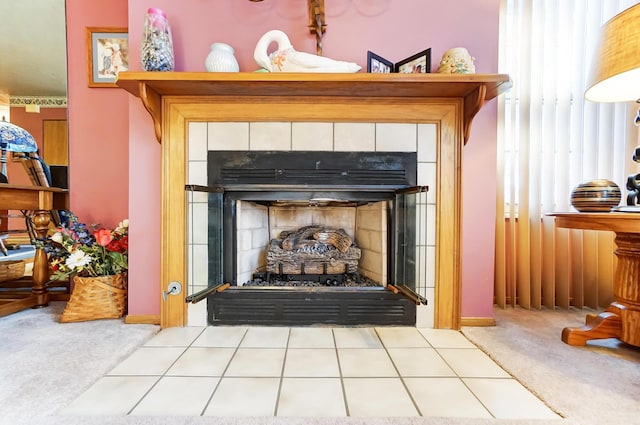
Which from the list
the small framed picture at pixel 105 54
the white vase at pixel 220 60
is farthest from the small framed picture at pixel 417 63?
the small framed picture at pixel 105 54

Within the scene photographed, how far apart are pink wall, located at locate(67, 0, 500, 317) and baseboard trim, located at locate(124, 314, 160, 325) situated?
0.07ft

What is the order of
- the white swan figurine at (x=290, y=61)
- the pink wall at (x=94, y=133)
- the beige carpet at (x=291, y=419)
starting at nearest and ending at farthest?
the beige carpet at (x=291, y=419) < the white swan figurine at (x=290, y=61) < the pink wall at (x=94, y=133)

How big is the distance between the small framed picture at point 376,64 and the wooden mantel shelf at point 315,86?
116mm

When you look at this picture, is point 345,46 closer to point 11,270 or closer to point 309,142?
point 309,142

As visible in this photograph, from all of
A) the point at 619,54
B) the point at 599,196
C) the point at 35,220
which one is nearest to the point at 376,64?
the point at 619,54

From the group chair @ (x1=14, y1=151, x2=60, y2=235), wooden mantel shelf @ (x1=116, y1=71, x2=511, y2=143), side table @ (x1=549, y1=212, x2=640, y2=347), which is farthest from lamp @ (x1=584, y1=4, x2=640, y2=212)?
chair @ (x1=14, y1=151, x2=60, y2=235)

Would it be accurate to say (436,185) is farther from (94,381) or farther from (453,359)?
(94,381)

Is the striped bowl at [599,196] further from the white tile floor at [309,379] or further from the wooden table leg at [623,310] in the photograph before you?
the white tile floor at [309,379]

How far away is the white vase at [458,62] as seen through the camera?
4.45 feet

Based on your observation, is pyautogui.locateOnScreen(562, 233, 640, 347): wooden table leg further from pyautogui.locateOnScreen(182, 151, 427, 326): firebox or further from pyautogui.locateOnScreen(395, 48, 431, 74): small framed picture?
pyautogui.locateOnScreen(395, 48, 431, 74): small framed picture

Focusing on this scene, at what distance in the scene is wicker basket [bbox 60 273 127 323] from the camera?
1494 millimetres

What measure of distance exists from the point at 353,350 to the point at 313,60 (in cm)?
127

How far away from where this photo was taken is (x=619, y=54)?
1089mm

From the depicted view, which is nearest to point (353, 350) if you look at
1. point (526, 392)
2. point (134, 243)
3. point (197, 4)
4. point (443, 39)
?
point (526, 392)
